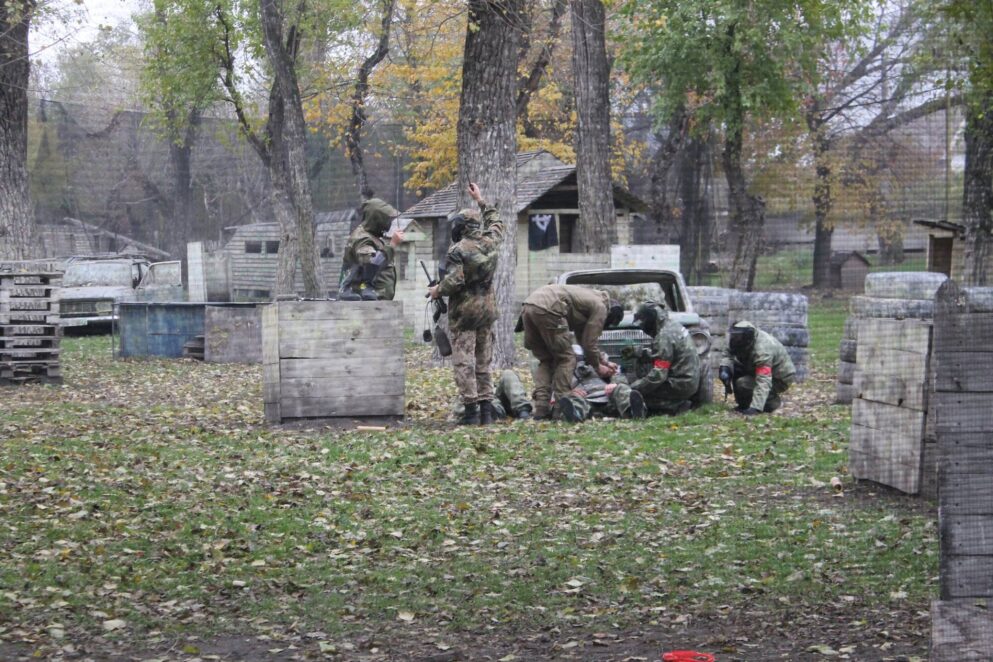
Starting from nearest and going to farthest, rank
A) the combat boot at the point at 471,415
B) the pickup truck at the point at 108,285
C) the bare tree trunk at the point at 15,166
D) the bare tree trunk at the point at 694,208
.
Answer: the combat boot at the point at 471,415
the bare tree trunk at the point at 15,166
the pickup truck at the point at 108,285
the bare tree trunk at the point at 694,208

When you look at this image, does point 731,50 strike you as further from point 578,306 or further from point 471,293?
point 471,293

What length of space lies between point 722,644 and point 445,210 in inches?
892

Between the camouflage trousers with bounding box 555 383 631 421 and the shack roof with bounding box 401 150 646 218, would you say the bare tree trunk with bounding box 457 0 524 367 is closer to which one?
the camouflage trousers with bounding box 555 383 631 421

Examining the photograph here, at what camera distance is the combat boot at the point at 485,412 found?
37.2 ft

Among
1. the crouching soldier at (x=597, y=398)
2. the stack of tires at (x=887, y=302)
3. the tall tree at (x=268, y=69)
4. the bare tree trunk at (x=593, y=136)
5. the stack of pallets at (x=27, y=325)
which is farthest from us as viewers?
the tall tree at (x=268, y=69)

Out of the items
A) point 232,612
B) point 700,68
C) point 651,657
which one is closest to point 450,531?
point 232,612

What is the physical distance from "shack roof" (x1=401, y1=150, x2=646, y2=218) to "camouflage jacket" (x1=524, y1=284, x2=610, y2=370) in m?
15.2

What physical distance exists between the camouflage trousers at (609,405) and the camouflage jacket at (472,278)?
111cm

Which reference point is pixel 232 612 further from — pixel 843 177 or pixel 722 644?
pixel 843 177

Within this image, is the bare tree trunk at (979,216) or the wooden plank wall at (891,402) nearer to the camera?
the wooden plank wall at (891,402)

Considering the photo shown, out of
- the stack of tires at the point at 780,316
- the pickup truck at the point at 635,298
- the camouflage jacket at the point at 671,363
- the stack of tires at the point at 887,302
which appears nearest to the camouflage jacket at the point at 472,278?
the camouflage jacket at the point at 671,363

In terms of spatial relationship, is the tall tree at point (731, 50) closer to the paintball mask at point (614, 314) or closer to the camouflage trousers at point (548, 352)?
the paintball mask at point (614, 314)

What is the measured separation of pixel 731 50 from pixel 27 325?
14427 millimetres

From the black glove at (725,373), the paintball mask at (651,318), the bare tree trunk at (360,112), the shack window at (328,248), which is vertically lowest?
the black glove at (725,373)
